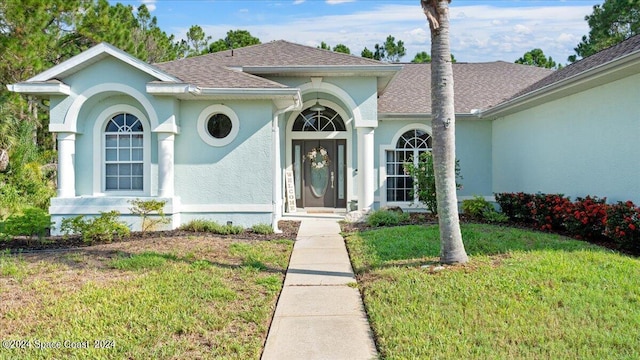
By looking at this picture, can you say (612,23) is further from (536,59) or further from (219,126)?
(219,126)

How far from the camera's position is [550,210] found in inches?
425

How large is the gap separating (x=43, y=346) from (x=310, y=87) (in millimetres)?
10281

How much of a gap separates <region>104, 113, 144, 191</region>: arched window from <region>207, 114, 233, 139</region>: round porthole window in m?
1.69

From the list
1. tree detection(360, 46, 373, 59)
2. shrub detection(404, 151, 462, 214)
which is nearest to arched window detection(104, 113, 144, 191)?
shrub detection(404, 151, 462, 214)

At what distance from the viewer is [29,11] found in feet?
56.2

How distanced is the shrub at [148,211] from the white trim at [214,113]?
1.86 meters

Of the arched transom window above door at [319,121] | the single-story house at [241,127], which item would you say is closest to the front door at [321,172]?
the arched transom window above door at [319,121]

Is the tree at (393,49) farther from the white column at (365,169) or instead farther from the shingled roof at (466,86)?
the white column at (365,169)

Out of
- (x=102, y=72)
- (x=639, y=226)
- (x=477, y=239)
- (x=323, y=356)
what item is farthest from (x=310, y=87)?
(x=323, y=356)

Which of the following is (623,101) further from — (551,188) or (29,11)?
(29,11)

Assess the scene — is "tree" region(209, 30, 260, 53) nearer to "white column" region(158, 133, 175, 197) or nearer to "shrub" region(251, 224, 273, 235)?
"white column" region(158, 133, 175, 197)

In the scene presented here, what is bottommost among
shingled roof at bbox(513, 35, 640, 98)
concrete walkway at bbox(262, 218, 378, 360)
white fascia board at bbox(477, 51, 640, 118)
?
concrete walkway at bbox(262, 218, 378, 360)

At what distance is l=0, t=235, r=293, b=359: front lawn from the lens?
14.8 feet

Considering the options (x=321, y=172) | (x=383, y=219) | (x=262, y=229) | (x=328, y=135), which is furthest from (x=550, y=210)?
(x=321, y=172)
